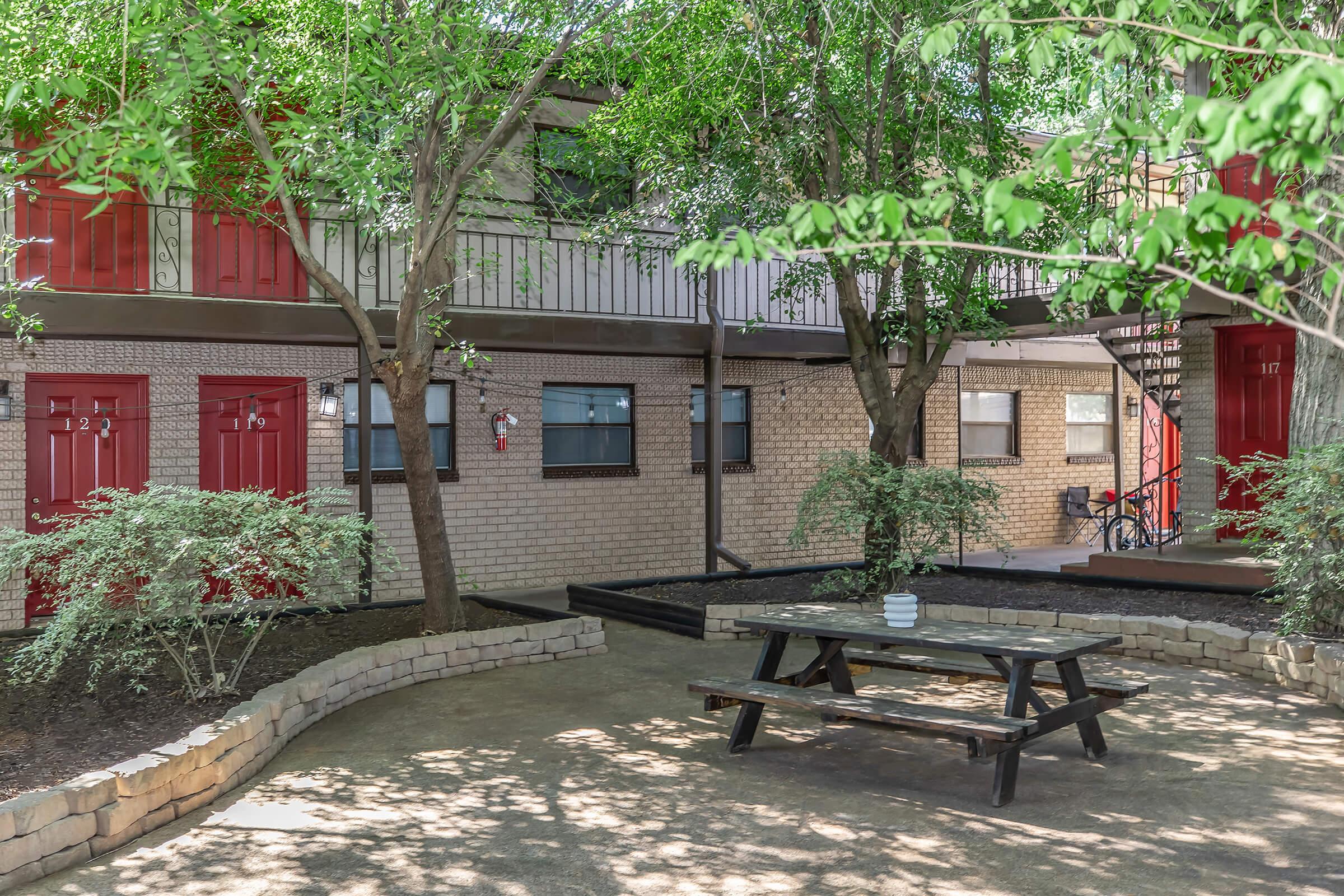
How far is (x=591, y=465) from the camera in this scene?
1342 cm

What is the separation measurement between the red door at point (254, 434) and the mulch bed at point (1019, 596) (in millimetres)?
3754

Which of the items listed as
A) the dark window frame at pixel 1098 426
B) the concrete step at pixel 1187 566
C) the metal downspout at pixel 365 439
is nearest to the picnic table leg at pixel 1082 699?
the concrete step at pixel 1187 566

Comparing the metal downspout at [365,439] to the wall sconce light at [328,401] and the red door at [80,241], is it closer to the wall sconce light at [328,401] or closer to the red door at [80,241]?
the wall sconce light at [328,401]

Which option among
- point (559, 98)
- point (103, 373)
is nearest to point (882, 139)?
point (559, 98)

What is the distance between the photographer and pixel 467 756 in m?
6.25

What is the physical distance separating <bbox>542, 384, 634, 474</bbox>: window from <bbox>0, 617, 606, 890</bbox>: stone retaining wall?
4668mm

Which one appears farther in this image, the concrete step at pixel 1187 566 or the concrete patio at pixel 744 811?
the concrete step at pixel 1187 566

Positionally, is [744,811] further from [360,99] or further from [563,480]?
[563,480]

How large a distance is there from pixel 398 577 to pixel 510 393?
7.73ft

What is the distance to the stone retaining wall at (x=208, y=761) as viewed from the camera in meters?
4.51

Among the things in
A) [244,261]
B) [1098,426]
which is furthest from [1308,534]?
[1098,426]

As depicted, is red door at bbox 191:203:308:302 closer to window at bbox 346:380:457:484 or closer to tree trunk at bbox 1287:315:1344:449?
window at bbox 346:380:457:484

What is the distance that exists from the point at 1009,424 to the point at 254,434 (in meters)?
10.8

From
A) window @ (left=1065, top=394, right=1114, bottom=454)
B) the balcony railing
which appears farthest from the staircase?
window @ (left=1065, top=394, right=1114, bottom=454)
